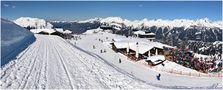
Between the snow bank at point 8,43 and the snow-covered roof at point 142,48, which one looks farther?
the snow-covered roof at point 142,48

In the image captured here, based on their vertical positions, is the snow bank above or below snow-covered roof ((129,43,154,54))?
above

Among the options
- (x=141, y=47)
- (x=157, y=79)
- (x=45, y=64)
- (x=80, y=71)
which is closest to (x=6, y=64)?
(x=45, y=64)

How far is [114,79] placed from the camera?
80.5 feet

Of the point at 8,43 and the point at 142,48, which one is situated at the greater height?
the point at 8,43

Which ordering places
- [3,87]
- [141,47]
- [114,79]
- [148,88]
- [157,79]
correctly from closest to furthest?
[3,87] → [148,88] → [114,79] → [157,79] → [141,47]

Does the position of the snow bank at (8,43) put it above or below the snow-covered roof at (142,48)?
above

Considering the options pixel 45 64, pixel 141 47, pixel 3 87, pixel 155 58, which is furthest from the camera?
pixel 141 47

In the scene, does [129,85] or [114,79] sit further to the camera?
[114,79]

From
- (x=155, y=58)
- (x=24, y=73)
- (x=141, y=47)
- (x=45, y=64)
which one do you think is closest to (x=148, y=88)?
(x=24, y=73)

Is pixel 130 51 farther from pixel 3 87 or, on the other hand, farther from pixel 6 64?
pixel 3 87

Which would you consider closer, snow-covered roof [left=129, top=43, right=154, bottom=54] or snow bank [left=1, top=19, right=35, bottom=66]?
snow bank [left=1, top=19, right=35, bottom=66]

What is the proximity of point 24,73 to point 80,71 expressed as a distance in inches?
179

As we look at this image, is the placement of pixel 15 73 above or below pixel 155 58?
above

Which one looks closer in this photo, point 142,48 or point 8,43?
point 8,43
